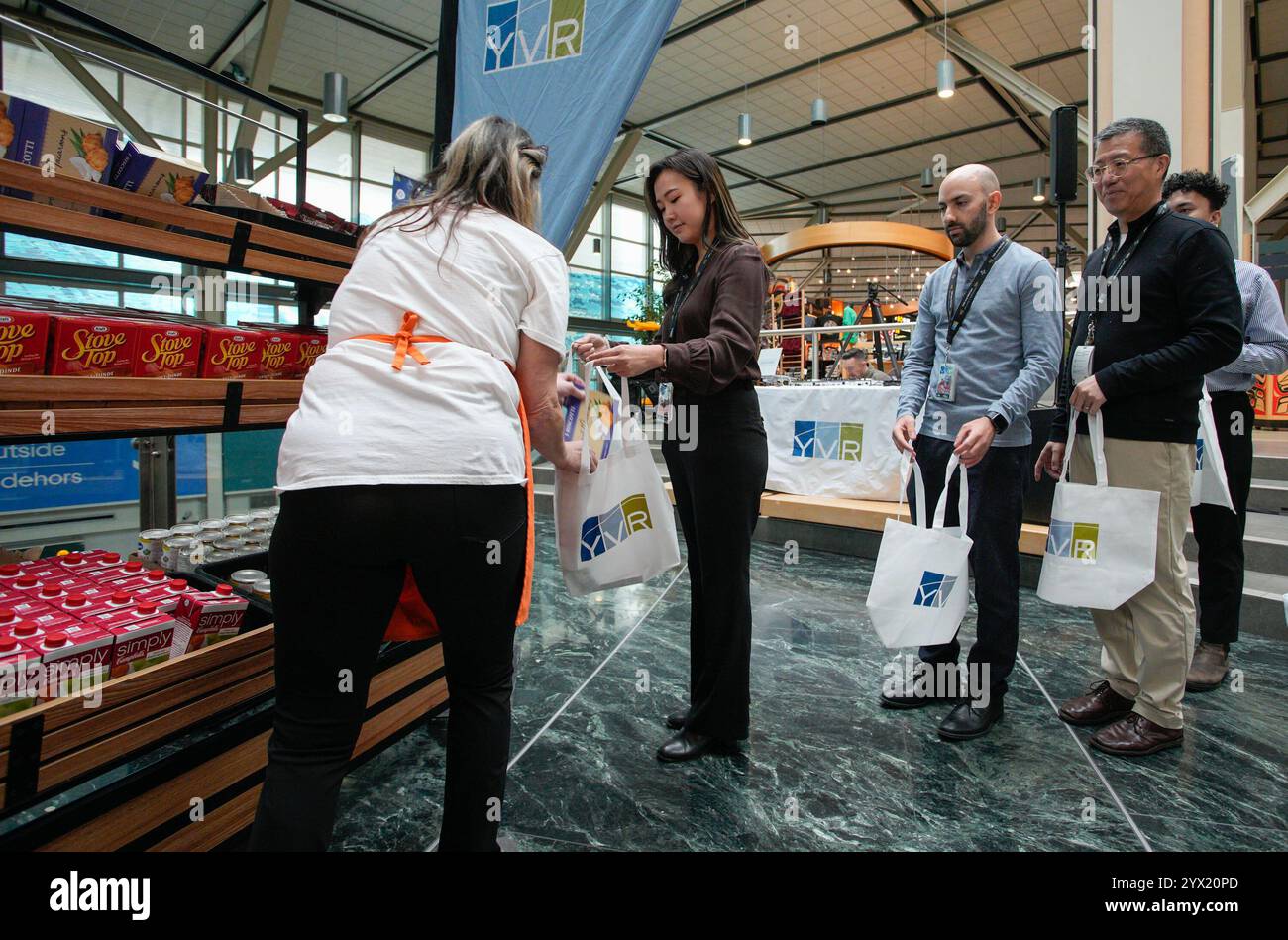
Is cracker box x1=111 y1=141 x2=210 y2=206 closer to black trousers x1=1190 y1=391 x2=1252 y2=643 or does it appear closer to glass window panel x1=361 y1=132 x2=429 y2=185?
black trousers x1=1190 y1=391 x2=1252 y2=643

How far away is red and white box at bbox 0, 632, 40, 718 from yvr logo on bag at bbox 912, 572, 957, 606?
71.6 inches

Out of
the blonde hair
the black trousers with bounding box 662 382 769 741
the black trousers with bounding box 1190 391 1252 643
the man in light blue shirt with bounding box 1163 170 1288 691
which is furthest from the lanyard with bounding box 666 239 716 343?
the black trousers with bounding box 1190 391 1252 643

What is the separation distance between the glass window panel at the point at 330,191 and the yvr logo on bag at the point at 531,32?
408 inches

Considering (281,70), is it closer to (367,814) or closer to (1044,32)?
(1044,32)

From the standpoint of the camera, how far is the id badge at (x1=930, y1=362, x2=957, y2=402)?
1.96 meters

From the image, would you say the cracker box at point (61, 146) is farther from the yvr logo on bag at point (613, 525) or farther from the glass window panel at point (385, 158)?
the glass window panel at point (385, 158)

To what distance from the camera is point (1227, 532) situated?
7.47ft

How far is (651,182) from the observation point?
68.2 inches

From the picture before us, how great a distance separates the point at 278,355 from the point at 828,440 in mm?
3609

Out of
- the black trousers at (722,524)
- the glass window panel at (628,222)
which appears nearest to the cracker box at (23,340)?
the black trousers at (722,524)

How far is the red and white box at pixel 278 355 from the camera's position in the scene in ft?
4.99

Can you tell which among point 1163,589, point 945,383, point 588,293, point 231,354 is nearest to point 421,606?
point 231,354
